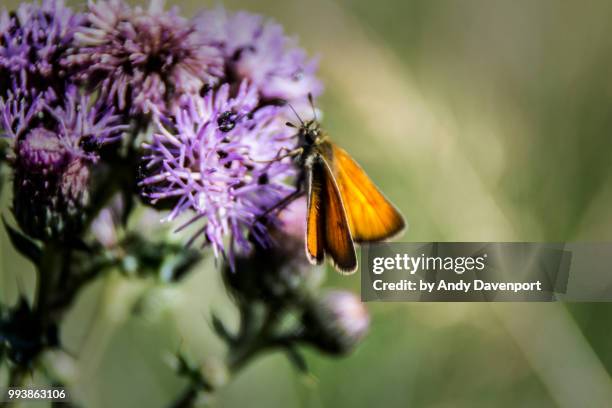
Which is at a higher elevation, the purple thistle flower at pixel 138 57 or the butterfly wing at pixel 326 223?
the purple thistle flower at pixel 138 57

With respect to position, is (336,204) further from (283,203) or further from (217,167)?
(217,167)

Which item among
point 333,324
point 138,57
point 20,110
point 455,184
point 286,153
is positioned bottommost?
point 333,324

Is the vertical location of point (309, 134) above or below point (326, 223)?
above

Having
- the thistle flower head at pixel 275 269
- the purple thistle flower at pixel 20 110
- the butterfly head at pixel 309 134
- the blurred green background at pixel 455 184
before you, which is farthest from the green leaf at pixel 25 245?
the blurred green background at pixel 455 184

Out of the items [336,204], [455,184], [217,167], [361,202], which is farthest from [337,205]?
[455,184]

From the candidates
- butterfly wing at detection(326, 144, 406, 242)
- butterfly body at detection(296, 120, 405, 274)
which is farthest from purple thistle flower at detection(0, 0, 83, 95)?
butterfly wing at detection(326, 144, 406, 242)

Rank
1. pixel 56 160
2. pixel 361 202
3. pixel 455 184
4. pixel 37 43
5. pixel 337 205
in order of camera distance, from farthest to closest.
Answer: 1. pixel 455 184
2. pixel 361 202
3. pixel 337 205
4. pixel 37 43
5. pixel 56 160

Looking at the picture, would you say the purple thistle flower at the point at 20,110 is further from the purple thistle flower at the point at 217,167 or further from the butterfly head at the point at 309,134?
the butterfly head at the point at 309,134

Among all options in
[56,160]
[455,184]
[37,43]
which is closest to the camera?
[56,160]
